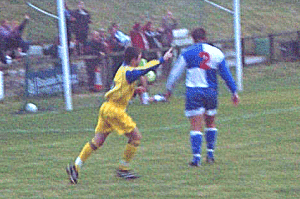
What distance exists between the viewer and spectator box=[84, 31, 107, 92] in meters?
18.8

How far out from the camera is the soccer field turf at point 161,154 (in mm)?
7852

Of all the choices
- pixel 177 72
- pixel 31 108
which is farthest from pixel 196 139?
pixel 31 108

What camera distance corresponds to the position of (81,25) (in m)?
18.9

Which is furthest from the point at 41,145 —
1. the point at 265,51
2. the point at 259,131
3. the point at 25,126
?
the point at 265,51

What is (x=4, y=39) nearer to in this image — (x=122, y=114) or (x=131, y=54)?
(x=131, y=54)

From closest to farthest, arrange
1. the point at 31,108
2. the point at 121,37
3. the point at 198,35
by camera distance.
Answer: the point at 198,35, the point at 31,108, the point at 121,37

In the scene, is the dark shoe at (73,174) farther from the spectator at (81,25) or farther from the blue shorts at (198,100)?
the spectator at (81,25)

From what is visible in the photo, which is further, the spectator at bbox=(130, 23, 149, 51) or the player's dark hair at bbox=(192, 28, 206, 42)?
the spectator at bbox=(130, 23, 149, 51)

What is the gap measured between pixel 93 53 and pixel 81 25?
85 cm

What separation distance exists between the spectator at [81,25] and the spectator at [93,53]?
215 millimetres

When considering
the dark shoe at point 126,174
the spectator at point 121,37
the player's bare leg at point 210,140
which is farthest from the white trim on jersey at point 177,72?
the spectator at point 121,37

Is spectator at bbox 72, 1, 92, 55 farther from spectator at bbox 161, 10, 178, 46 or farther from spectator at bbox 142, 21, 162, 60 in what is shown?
spectator at bbox 161, 10, 178, 46

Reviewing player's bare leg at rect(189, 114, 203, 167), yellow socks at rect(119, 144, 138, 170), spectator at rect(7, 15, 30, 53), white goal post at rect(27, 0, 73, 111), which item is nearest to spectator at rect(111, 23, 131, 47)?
spectator at rect(7, 15, 30, 53)

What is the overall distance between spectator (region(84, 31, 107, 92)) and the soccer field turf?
3.37 ft
